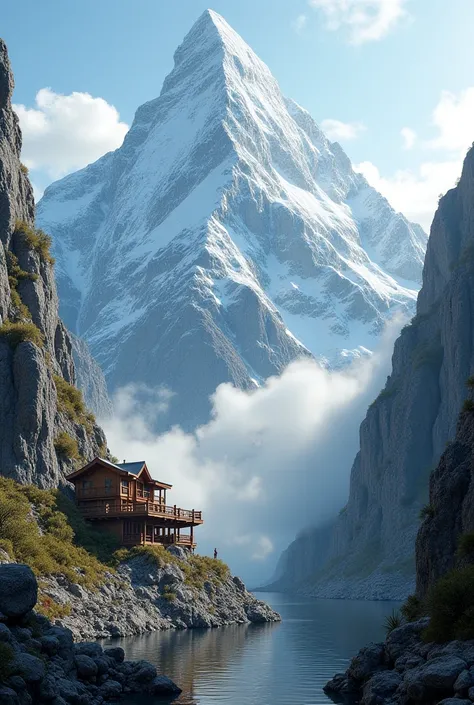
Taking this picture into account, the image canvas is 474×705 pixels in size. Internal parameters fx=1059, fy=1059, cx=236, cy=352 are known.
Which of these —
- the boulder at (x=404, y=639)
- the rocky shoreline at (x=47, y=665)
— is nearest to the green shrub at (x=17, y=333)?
the rocky shoreline at (x=47, y=665)

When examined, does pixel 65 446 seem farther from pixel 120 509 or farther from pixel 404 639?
pixel 404 639

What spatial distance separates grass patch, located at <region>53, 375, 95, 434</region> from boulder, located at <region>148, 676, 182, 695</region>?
5359cm

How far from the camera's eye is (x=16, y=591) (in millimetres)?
42062

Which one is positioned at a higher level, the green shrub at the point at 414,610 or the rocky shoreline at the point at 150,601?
the rocky shoreline at the point at 150,601

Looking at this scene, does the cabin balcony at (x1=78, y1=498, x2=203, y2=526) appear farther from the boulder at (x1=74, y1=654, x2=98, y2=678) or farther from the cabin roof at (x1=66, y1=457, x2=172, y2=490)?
the boulder at (x1=74, y1=654, x2=98, y2=678)

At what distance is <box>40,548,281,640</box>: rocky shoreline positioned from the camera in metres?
72.2

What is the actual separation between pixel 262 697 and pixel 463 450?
585 inches

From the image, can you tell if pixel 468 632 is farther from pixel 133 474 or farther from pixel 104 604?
pixel 133 474

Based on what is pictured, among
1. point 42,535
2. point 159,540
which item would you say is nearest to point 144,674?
point 42,535

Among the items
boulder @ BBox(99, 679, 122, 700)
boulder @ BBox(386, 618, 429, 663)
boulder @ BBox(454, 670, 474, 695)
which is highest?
boulder @ BBox(386, 618, 429, 663)

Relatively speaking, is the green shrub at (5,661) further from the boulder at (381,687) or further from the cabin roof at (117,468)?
the cabin roof at (117,468)

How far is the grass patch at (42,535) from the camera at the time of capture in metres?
72.8

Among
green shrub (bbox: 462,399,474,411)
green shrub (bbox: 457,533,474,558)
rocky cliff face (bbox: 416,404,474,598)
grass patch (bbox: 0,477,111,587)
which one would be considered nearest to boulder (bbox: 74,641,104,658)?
rocky cliff face (bbox: 416,404,474,598)

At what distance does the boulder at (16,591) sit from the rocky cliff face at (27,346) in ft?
134
